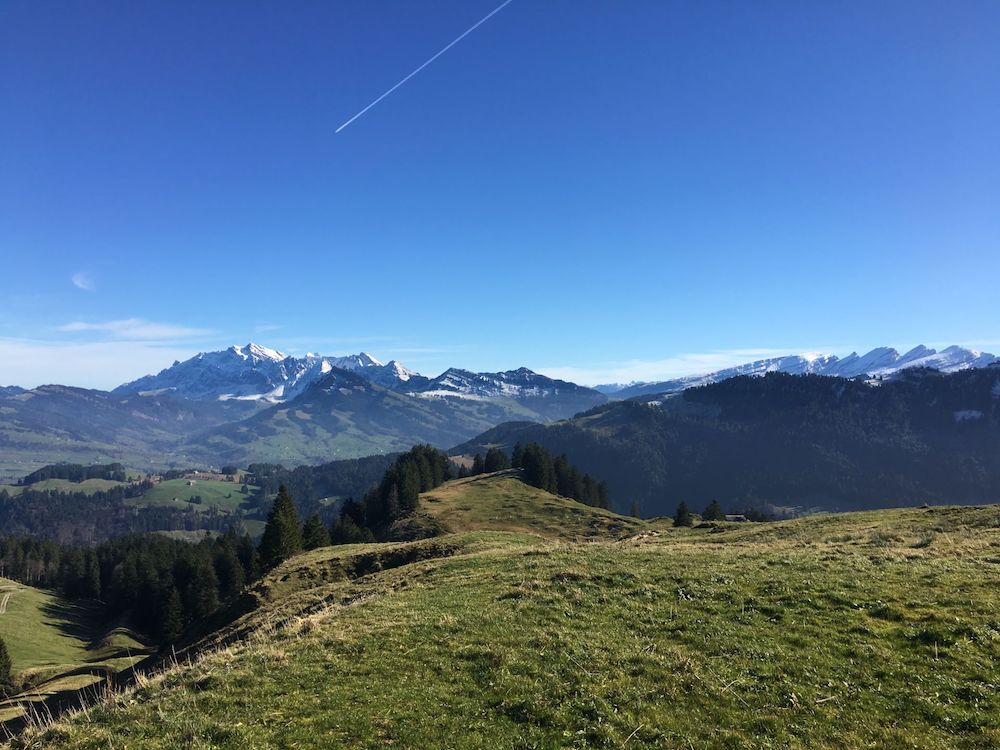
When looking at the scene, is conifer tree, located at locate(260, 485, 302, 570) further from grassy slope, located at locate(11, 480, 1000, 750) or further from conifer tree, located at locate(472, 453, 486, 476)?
conifer tree, located at locate(472, 453, 486, 476)

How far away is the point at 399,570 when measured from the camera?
4391 cm

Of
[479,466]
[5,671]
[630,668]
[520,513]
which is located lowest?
[5,671]

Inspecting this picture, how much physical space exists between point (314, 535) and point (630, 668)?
3845 inches

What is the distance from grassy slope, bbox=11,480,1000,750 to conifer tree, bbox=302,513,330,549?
7998 cm

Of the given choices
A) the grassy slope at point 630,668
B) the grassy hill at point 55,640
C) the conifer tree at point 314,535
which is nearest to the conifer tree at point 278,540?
the conifer tree at point 314,535

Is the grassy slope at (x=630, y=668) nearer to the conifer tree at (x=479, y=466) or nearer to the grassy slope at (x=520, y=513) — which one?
the grassy slope at (x=520, y=513)

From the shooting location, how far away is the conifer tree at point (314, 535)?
102 metres

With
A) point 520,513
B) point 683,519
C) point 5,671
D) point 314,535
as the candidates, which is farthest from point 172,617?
point 683,519

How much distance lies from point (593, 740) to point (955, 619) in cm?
1457

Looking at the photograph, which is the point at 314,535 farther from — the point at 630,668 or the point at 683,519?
the point at 630,668

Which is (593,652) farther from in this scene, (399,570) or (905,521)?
(905,521)

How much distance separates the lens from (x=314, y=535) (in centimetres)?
10294

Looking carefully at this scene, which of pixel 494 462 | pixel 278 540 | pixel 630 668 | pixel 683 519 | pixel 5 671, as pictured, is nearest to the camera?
pixel 630 668

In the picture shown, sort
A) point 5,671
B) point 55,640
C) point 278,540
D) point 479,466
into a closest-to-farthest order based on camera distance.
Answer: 1. point 5,671
2. point 278,540
3. point 55,640
4. point 479,466
